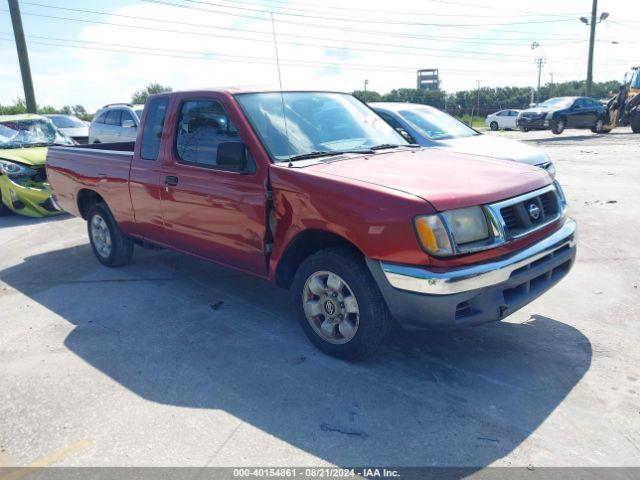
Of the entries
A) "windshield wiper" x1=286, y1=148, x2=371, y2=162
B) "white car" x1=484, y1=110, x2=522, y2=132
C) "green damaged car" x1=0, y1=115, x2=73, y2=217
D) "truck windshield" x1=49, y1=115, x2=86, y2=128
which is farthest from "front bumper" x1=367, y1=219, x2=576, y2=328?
"white car" x1=484, y1=110, x2=522, y2=132

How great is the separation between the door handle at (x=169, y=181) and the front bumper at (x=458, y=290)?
2193 mm

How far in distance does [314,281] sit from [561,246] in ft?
5.70

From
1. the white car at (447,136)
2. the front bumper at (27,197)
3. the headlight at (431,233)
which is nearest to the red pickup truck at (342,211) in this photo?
the headlight at (431,233)

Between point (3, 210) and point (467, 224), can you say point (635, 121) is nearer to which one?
point (3, 210)

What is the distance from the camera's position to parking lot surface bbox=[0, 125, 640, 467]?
9.81 ft

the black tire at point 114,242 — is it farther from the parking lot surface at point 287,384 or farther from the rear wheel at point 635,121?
the rear wheel at point 635,121

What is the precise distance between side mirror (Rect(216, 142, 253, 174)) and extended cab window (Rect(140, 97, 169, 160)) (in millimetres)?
1251

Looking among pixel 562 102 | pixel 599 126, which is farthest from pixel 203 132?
pixel 599 126

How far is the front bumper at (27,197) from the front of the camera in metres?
9.23

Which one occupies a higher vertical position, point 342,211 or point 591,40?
point 591,40

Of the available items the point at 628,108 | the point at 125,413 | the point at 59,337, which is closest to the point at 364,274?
the point at 125,413

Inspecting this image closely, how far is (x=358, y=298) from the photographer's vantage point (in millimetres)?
3629

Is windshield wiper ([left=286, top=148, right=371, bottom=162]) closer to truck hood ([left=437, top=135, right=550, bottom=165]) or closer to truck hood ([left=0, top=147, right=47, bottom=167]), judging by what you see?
truck hood ([left=437, top=135, right=550, bottom=165])

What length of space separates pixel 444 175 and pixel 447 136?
4859 mm
